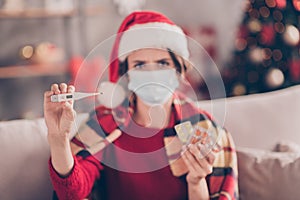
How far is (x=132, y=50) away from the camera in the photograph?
139 centimetres

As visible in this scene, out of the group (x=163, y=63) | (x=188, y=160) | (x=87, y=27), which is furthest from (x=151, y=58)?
(x=87, y=27)

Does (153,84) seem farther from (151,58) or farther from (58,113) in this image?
(58,113)

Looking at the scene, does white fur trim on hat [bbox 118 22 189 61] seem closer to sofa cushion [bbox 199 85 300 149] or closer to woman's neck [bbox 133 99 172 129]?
woman's neck [bbox 133 99 172 129]

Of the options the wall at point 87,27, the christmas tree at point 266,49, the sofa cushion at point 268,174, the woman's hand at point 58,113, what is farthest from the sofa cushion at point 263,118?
the wall at point 87,27

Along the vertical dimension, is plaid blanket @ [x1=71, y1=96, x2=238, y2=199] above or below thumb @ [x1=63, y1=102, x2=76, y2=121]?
below

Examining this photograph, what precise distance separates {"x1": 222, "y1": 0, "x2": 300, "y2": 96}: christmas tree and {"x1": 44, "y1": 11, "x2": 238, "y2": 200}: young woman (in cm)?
190

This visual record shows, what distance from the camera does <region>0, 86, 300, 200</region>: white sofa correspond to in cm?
139

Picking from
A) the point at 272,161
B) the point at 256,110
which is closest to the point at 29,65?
the point at 256,110

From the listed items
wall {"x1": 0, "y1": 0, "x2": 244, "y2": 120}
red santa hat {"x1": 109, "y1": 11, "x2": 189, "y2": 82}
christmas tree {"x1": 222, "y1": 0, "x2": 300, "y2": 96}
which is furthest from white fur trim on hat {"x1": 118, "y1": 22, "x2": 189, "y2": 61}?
wall {"x1": 0, "y1": 0, "x2": 244, "y2": 120}

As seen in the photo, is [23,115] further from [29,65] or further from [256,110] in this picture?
[256,110]

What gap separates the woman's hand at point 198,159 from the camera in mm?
1281

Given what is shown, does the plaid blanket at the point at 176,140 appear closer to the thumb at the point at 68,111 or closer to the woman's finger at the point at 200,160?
the woman's finger at the point at 200,160

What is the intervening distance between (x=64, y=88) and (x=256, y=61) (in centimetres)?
242

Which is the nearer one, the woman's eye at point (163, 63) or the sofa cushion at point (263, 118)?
the woman's eye at point (163, 63)
